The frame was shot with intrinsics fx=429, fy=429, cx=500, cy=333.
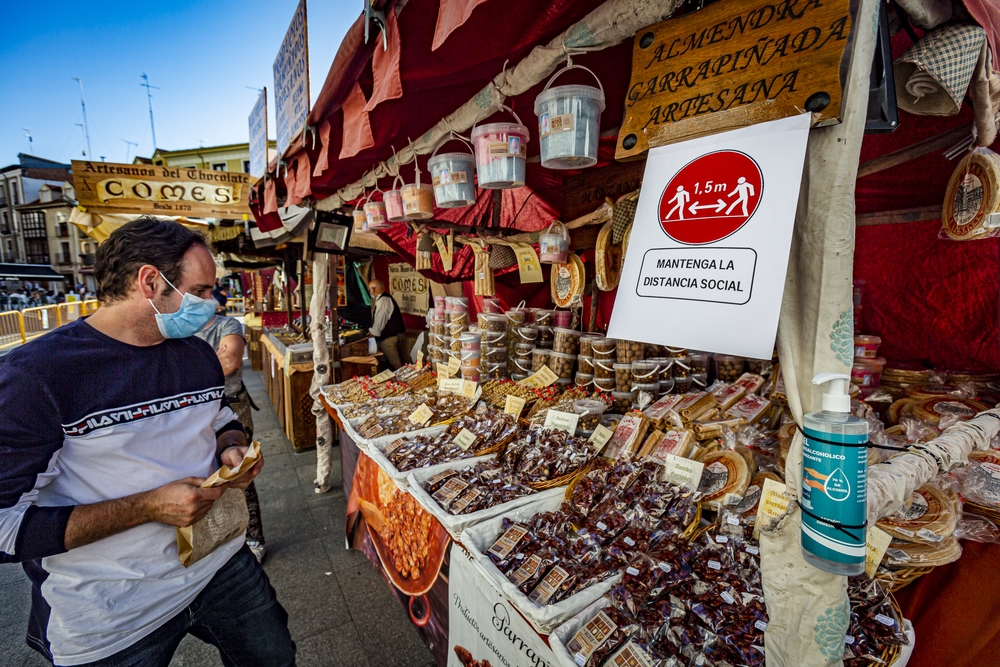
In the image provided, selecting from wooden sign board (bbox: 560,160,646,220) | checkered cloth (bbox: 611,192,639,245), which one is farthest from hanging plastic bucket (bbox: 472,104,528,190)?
wooden sign board (bbox: 560,160,646,220)

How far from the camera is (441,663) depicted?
206 cm

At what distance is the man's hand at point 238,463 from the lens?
61.7 inches

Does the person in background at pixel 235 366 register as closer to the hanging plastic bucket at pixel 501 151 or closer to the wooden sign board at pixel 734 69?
the hanging plastic bucket at pixel 501 151

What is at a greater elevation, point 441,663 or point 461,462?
point 461,462

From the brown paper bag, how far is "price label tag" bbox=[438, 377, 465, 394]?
1.44 m

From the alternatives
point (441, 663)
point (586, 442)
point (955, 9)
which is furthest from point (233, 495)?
point (955, 9)

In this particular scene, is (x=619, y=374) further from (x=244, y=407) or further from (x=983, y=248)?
(x=244, y=407)

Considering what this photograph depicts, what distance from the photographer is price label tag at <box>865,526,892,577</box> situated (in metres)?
1.16

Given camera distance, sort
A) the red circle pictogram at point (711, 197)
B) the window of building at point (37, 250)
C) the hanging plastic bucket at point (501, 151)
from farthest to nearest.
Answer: the window of building at point (37, 250), the hanging plastic bucket at point (501, 151), the red circle pictogram at point (711, 197)

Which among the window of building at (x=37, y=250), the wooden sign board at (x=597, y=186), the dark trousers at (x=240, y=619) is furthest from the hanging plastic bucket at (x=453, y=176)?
the window of building at (x=37, y=250)

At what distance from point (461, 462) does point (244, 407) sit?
7.45 feet

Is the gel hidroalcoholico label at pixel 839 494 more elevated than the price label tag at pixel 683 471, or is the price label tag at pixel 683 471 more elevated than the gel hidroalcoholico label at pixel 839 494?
the gel hidroalcoholico label at pixel 839 494

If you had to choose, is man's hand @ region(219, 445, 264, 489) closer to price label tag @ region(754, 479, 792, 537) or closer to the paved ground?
the paved ground

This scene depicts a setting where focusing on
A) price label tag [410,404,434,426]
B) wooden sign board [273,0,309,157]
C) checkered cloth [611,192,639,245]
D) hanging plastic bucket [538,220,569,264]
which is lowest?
price label tag [410,404,434,426]
